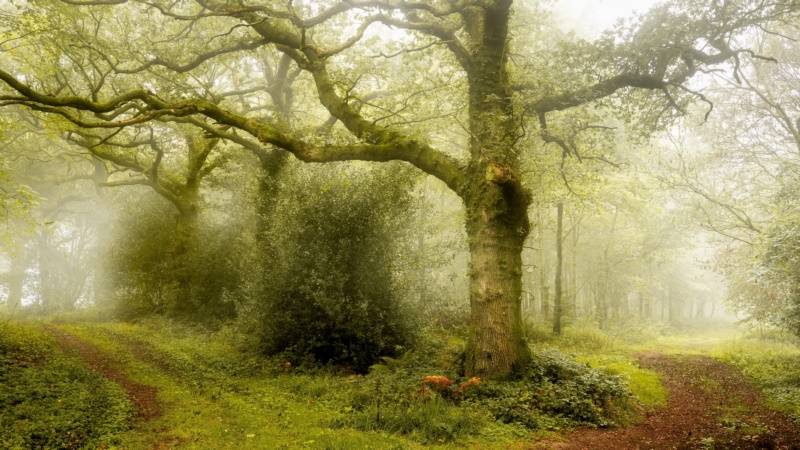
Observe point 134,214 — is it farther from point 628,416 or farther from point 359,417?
point 628,416

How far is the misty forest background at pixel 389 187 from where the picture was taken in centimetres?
869

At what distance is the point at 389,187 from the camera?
11977 mm

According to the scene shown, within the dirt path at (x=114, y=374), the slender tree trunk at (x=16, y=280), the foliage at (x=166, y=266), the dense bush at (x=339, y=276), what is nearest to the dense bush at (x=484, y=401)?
the dense bush at (x=339, y=276)

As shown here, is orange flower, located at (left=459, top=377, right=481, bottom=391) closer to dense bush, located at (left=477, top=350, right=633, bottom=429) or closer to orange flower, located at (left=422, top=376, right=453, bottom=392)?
dense bush, located at (left=477, top=350, right=633, bottom=429)

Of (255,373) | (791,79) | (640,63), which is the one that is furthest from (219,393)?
(791,79)

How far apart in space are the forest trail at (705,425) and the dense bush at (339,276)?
17.0 feet

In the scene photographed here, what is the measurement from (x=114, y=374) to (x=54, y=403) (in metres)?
2.67

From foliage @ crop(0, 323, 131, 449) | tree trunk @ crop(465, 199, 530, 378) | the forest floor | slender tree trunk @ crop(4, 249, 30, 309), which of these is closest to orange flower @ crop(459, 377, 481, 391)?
tree trunk @ crop(465, 199, 530, 378)

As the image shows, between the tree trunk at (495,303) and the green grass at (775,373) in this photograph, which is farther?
the green grass at (775,373)

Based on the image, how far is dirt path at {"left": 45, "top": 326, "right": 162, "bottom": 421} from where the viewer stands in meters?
7.27

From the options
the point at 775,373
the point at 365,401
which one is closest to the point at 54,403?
the point at 365,401

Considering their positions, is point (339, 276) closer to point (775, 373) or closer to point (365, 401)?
point (365, 401)

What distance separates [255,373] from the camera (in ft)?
32.3

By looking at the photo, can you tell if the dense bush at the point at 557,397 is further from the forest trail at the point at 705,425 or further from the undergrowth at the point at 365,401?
the forest trail at the point at 705,425
